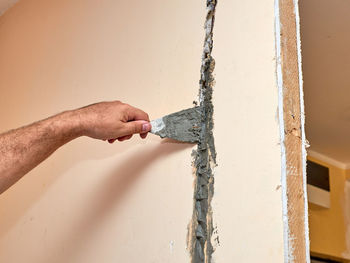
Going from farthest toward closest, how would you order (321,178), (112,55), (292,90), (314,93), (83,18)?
(321,178) < (314,93) < (83,18) < (112,55) < (292,90)

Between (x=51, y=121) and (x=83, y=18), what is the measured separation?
66 cm

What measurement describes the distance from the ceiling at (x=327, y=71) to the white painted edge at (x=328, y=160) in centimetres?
12

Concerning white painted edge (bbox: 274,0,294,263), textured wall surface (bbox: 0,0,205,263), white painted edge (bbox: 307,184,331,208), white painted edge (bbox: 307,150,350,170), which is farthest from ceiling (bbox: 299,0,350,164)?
white painted edge (bbox: 274,0,294,263)

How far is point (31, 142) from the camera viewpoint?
3.09 ft

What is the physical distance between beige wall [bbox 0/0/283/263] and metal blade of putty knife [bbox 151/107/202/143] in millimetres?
33

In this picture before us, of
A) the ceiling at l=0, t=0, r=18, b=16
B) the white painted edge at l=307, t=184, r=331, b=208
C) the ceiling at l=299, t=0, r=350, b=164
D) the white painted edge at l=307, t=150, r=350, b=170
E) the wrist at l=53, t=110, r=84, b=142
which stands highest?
the ceiling at l=0, t=0, r=18, b=16

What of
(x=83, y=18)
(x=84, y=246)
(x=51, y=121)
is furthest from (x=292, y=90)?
(x=83, y=18)

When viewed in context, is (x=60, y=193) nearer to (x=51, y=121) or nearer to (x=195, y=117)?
(x=51, y=121)

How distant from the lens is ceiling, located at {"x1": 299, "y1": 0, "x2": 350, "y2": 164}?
5.84ft

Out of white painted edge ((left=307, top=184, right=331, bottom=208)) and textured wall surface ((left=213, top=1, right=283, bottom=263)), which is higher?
white painted edge ((left=307, top=184, right=331, bottom=208))

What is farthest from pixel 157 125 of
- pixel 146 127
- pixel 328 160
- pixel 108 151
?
pixel 328 160

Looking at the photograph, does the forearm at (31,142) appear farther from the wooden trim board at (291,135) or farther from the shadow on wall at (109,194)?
the wooden trim board at (291,135)

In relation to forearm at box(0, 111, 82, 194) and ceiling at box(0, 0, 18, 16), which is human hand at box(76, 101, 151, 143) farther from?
ceiling at box(0, 0, 18, 16)

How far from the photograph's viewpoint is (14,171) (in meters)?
0.93
